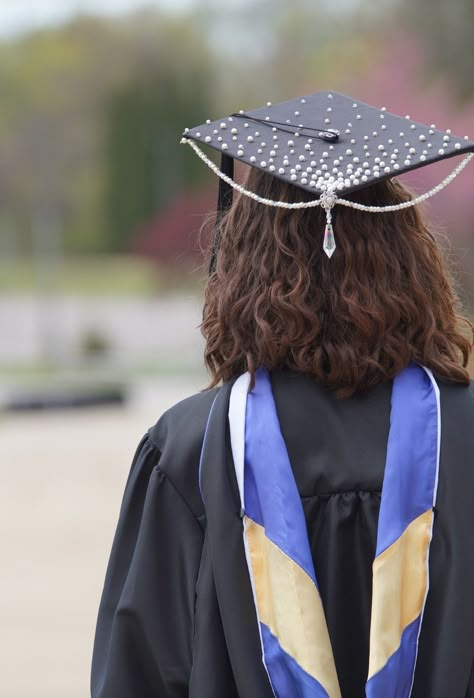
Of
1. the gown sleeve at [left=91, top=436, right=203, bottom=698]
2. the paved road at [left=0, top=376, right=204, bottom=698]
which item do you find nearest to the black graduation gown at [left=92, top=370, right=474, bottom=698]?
the gown sleeve at [left=91, top=436, right=203, bottom=698]

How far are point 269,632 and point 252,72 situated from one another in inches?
1734

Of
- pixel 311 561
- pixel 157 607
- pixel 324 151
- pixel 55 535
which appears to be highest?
pixel 324 151

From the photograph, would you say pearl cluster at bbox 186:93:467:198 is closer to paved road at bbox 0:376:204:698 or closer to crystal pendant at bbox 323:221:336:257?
crystal pendant at bbox 323:221:336:257

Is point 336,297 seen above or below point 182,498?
above

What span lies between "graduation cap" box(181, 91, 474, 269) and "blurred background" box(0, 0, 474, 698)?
558cm

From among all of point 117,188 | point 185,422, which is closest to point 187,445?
point 185,422

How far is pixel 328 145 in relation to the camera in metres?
2.11

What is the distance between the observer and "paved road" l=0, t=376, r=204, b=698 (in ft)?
18.9

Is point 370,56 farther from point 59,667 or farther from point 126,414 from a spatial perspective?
point 59,667

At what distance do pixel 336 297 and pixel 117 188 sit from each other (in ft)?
129

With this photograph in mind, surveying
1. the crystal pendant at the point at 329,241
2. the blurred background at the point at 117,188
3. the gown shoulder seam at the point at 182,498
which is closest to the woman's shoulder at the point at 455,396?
the crystal pendant at the point at 329,241

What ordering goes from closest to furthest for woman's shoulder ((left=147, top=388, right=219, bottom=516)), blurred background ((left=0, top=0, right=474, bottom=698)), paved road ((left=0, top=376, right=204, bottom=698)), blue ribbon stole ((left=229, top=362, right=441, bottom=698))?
blue ribbon stole ((left=229, top=362, right=441, bottom=698)) → woman's shoulder ((left=147, top=388, right=219, bottom=516)) → paved road ((left=0, top=376, right=204, bottom=698)) → blurred background ((left=0, top=0, right=474, bottom=698))

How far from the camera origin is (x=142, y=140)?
3941 cm

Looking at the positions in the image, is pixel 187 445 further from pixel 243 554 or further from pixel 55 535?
pixel 55 535
